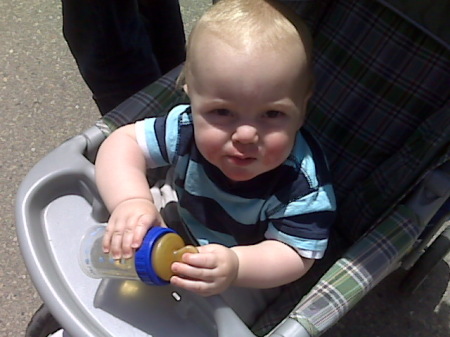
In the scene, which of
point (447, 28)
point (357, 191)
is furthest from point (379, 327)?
point (447, 28)

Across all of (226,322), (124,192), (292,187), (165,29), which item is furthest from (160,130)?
(165,29)

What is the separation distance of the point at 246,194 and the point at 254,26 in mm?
279

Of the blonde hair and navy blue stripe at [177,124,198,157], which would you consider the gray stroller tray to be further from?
the blonde hair

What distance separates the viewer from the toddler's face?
1021mm

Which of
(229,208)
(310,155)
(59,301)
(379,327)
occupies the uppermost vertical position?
(310,155)

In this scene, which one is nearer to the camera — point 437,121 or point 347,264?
point 347,264

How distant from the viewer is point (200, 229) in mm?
1232

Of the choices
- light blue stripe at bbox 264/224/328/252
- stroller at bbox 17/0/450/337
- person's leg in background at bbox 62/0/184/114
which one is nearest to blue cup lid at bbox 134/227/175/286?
stroller at bbox 17/0/450/337

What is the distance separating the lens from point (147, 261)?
989mm

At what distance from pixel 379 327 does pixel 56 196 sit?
0.84 metres

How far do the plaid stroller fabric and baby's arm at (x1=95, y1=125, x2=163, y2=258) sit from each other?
64 millimetres

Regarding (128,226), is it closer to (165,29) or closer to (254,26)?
(254,26)

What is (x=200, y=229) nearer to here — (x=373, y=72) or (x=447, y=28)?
(x=373, y=72)

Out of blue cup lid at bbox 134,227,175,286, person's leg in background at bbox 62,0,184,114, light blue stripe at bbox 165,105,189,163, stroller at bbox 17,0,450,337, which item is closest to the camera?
blue cup lid at bbox 134,227,175,286
